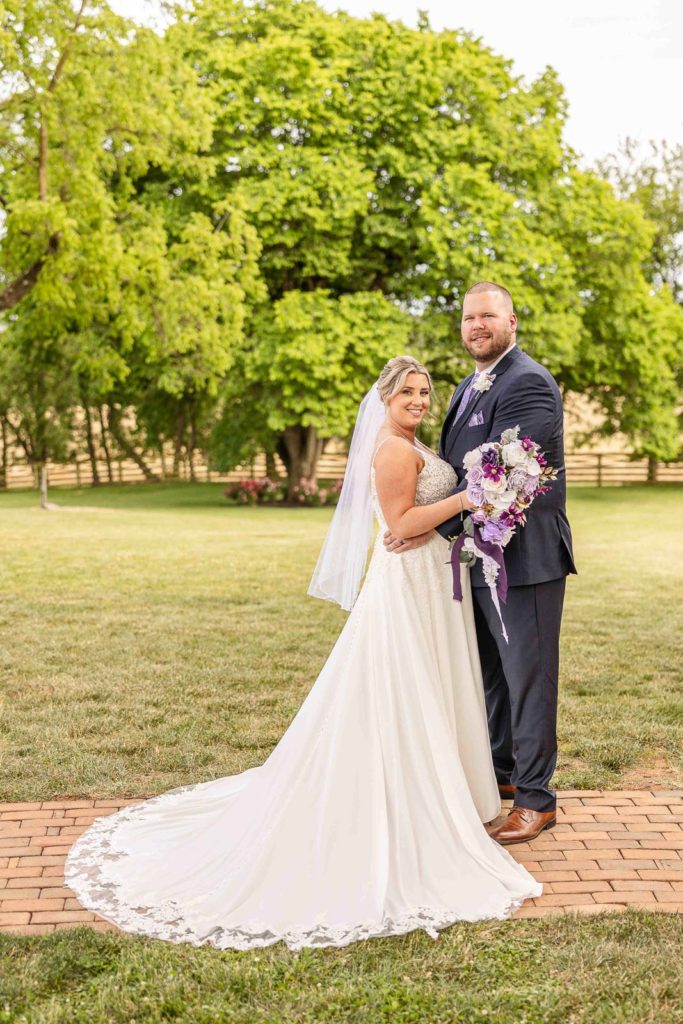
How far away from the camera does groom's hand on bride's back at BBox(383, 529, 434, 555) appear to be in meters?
4.58

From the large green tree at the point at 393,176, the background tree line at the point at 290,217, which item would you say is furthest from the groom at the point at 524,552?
the large green tree at the point at 393,176

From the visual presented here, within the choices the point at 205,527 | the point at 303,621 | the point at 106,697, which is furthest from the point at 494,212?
the point at 106,697

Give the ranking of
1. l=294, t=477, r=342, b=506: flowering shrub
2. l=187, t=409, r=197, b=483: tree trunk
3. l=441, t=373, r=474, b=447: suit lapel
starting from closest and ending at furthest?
l=441, t=373, r=474, b=447: suit lapel → l=294, t=477, r=342, b=506: flowering shrub → l=187, t=409, r=197, b=483: tree trunk

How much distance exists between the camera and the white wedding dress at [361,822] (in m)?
4.00

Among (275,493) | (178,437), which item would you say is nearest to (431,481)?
(275,493)

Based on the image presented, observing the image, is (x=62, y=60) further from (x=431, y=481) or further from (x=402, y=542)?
(x=402, y=542)

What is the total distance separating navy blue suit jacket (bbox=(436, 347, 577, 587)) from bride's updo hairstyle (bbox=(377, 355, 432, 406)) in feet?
1.18

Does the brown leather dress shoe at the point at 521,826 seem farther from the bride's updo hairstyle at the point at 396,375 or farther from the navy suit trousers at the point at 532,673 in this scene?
the bride's updo hairstyle at the point at 396,375

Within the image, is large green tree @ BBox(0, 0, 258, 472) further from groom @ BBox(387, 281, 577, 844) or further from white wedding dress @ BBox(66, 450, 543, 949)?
white wedding dress @ BBox(66, 450, 543, 949)

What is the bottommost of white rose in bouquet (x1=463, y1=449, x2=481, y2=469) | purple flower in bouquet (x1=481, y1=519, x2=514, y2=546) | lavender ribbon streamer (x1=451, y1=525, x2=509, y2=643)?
lavender ribbon streamer (x1=451, y1=525, x2=509, y2=643)

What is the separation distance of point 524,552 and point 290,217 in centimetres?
2122

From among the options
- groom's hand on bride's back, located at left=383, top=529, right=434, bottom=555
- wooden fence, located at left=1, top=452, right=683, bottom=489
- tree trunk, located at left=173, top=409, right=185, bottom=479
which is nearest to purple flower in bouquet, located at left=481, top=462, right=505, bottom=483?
groom's hand on bride's back, located at left=383, top=529, right=434, bottom=555

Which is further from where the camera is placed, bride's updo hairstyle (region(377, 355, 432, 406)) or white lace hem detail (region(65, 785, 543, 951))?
bride's updo hairstyle (region(377, 355, 432, 406))

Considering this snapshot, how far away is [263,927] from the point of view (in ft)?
12.8
